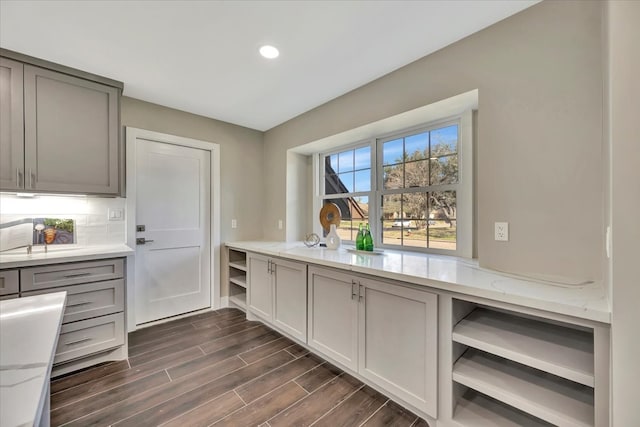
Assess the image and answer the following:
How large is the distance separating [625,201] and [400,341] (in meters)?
1.21

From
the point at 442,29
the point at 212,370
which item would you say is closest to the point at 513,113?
the point at 442,29

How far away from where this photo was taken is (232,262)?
339cm

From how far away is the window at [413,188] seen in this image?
2125 mm

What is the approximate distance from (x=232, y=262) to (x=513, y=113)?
10.4ft

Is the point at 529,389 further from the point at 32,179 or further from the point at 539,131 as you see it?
the point at 32,179

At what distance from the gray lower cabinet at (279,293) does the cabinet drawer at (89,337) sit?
3.80ft

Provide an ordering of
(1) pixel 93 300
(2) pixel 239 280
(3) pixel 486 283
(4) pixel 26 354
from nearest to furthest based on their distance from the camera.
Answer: (4) pixel 26 354
(3) pixel 486 283
(1) pixel 93 300
(2) pixel 239 280

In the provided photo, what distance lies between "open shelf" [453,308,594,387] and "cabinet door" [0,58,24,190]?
3.15m

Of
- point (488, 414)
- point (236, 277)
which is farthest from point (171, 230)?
point (488, 414)

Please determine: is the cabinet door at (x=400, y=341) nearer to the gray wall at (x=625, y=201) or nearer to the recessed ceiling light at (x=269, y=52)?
the gray wall at (x=625, y=201)

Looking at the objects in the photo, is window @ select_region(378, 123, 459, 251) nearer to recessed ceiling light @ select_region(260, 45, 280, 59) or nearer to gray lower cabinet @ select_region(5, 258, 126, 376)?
recessed ceiling light @ select_region(260, 45, 280, 59)

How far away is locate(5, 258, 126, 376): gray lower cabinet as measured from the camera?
6.03 feet

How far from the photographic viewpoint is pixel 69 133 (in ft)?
7.07

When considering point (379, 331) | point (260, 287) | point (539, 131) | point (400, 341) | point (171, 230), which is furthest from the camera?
point (171, 230)
